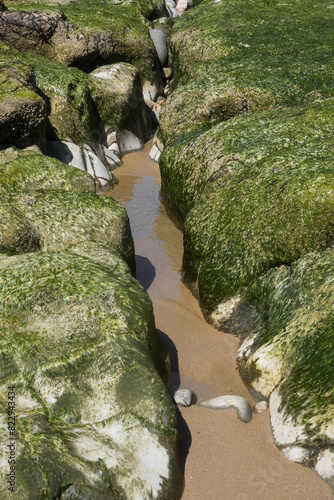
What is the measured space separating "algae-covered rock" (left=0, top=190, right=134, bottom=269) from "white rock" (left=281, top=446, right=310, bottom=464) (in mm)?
4379

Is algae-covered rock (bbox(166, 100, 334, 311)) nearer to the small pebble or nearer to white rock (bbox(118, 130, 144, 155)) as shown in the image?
the small pebble

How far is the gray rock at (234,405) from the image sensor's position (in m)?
7.17

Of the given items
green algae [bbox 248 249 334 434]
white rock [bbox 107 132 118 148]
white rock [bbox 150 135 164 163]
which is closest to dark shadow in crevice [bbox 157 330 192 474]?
green algae [bbox 248 249 334 434]

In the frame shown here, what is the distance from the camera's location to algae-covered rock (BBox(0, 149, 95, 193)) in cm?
1078

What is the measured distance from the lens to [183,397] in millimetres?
Result: 7473

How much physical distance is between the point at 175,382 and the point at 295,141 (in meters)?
5.69

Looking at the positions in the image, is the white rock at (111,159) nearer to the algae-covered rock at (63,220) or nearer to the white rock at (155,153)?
the white rock at (155,153)

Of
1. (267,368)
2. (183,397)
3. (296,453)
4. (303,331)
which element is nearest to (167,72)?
(303,331)

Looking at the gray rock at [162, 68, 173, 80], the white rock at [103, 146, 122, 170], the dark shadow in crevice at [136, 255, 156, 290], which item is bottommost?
the dark shadow in crevice at [136, 255, 156, 290]

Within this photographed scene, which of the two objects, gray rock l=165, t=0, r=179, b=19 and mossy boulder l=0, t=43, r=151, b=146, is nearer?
mossy boulder l=0, t=43, r=151, b=146

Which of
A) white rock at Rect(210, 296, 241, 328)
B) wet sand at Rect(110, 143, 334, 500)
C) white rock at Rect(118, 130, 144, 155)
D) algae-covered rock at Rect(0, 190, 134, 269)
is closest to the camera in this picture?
wet sand at Rect(110, 143, 334, 500)

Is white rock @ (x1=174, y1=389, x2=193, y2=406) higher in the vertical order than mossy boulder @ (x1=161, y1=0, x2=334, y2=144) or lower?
lower

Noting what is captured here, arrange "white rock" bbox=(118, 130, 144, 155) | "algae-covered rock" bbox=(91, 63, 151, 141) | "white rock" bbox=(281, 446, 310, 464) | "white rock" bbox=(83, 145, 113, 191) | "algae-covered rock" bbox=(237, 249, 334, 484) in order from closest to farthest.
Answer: "white rock" bbox=(281, 446, 310, 464)
"algae-covered rock" bbox=(237, 249, 334, 484)
"white rock" bbox=(83, 145, 113, 191)
"algae-covered rock" bbox=(91, 63, 151, 141)
"white rock" bbox=(118, 130, 144, 155)

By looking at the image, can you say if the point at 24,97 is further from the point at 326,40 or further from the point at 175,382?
the point at 326,40
